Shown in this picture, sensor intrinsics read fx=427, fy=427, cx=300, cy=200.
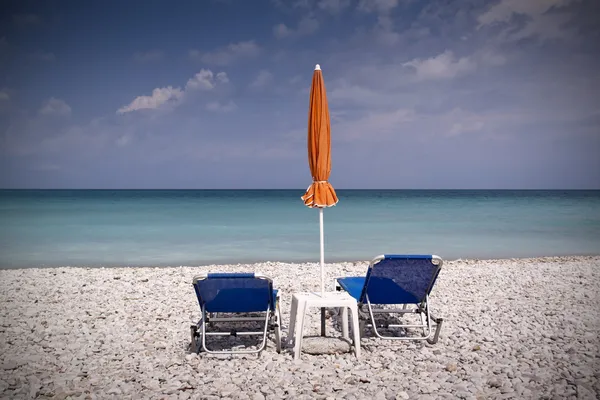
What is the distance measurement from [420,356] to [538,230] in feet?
55.1

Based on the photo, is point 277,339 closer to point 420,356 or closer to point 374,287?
point 374,287

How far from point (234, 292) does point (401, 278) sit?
5.09 feet

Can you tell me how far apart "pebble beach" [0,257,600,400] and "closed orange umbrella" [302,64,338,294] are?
1086 millimetres

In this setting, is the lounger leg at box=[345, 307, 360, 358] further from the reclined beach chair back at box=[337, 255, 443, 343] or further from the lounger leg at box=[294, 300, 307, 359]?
the lounger leg at box=[294, 300, 307, 359]

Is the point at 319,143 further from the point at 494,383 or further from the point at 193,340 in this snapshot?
the point at 494,383

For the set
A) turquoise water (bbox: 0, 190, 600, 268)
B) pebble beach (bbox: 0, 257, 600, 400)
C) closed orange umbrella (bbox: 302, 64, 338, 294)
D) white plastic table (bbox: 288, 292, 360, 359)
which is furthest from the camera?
turquoise water (bbox: 0, 190, 600, 268)

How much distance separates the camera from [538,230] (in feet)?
59.0

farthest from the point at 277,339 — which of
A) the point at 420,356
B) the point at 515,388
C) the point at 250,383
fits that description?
the point at 515,388

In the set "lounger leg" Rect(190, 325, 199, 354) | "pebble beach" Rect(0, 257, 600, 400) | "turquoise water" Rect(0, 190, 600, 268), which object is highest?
"lounger leg" Rect(190, 325, 199, 354)

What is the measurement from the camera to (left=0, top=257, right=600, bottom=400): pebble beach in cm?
317

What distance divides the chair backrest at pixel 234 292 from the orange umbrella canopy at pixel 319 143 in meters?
0.84

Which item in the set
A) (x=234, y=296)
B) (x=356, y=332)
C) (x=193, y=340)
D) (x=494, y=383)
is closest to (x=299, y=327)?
(x=356, y=332)

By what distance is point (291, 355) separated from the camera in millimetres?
3842

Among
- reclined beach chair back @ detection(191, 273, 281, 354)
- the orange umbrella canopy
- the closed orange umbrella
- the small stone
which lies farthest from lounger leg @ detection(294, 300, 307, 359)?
the small stone
